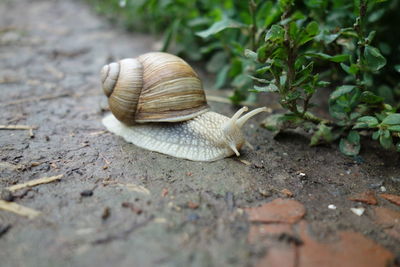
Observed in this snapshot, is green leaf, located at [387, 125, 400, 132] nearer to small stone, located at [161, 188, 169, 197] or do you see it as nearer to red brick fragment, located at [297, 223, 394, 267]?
red brick fragment, located at [297, 223, 394, 267]

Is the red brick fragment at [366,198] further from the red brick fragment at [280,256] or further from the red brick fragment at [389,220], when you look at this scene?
the red brick fragment at [280,256]

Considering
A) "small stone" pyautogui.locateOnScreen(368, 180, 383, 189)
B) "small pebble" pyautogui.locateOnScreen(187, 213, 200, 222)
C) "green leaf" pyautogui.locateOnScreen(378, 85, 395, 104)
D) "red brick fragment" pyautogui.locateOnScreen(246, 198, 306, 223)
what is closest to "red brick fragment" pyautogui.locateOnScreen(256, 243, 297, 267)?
"red brick fragment" pyautogui.locateOnScreen(246, 198, 306, 223)

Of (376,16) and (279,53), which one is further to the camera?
(376,16)

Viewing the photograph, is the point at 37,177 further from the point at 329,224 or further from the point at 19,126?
the point at 329,224

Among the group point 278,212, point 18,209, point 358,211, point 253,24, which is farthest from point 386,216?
point 18,209

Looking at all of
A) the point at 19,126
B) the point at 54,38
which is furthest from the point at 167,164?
the point at 54,38

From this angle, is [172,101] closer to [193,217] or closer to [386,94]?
[193,217]
